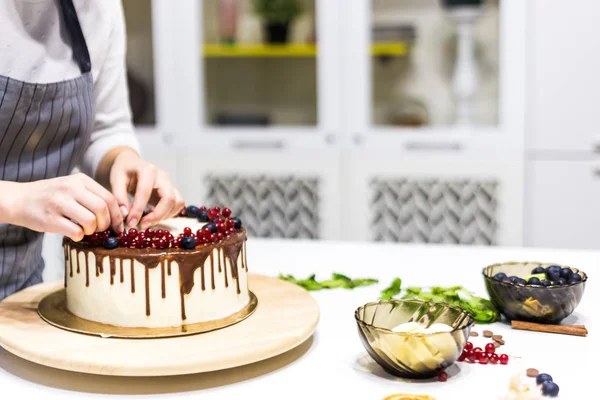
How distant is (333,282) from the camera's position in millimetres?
1336

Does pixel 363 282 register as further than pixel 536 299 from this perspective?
Yes

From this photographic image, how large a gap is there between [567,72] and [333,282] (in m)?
1.78

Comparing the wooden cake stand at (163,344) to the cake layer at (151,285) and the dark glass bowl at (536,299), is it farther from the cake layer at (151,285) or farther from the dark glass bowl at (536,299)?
the dark glass bowl at (536,299)

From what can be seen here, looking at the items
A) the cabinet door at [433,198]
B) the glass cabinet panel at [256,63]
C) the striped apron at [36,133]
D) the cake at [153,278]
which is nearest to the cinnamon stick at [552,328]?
the cake at [153,278]

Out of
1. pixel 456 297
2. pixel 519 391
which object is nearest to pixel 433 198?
→ pixel 456 297

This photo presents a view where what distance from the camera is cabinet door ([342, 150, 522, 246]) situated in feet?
9.34

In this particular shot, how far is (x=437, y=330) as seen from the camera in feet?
3.13

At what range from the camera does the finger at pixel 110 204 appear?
3.44 ft

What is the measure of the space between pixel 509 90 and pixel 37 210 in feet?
6.94

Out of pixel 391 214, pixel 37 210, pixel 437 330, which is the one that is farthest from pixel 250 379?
pixel 391 214

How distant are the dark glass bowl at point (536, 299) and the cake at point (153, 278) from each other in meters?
0.37

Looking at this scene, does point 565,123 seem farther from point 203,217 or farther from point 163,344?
point 163,344

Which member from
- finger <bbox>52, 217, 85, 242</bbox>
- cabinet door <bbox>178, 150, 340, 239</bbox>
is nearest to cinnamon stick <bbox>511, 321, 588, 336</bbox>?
finger <bbox>52, 217, 85, 242</bbox>

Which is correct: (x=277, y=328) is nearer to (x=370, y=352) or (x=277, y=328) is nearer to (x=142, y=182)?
(x=370, y=352)
